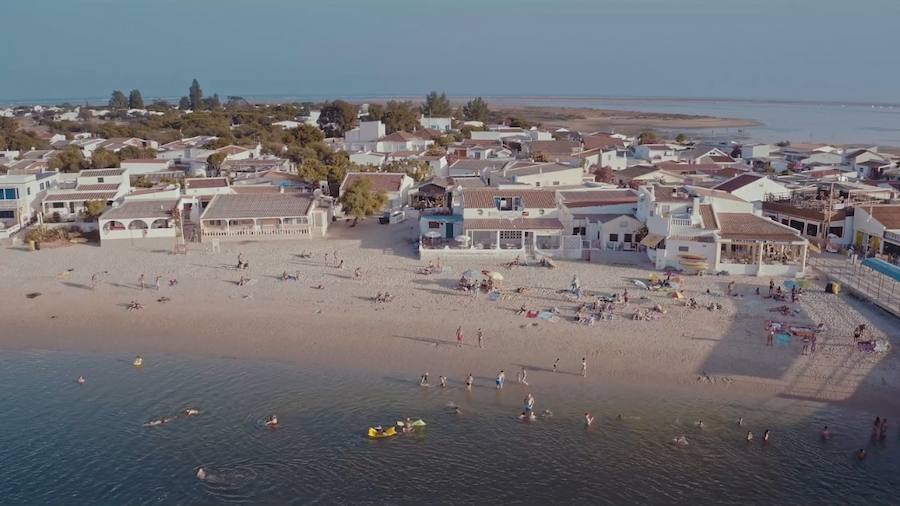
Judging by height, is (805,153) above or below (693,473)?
above

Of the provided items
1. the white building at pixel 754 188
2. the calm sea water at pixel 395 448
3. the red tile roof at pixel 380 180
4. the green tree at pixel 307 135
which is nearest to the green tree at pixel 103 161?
the green tree at pixel 307 135

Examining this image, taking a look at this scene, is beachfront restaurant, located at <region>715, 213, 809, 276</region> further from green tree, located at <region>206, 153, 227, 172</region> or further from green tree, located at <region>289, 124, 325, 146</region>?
green tree, located at <region>289, 124, 325, 146</region>

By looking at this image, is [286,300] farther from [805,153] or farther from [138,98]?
[138,98]

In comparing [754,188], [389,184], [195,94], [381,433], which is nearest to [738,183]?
[754,188]

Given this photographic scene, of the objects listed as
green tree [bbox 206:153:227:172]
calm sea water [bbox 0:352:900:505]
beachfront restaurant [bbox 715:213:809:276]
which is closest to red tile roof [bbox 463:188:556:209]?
beachfront restaurant [bbox 715:213:809:276]

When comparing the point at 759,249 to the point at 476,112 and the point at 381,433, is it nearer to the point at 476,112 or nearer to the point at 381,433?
the point at 381,433

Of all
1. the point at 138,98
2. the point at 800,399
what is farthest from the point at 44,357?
the point at 138,98

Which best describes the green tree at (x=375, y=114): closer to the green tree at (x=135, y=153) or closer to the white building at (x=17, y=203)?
the green tree at (x=135, y=153)
